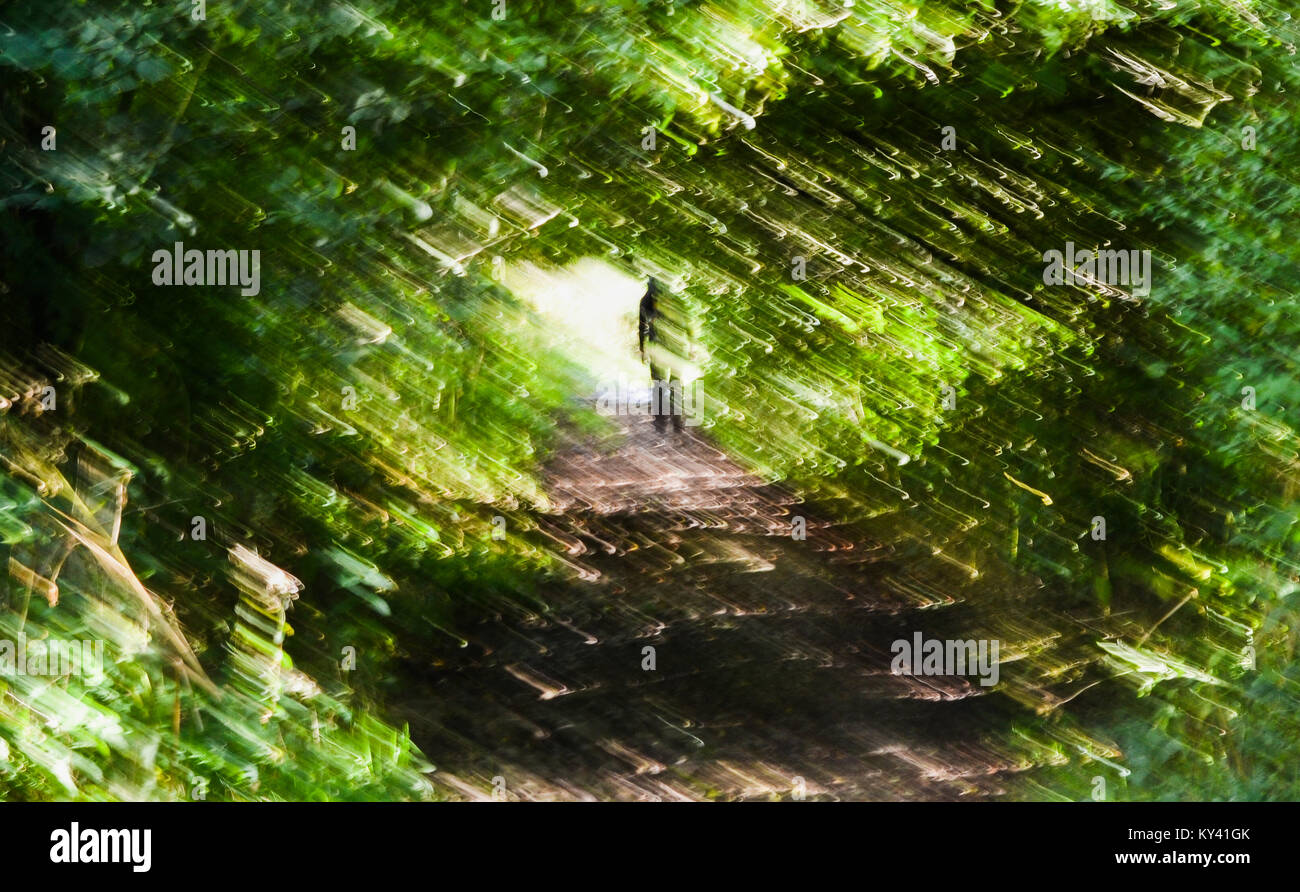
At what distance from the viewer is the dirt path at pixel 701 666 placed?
3.45m

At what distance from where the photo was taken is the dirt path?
11.3 ft

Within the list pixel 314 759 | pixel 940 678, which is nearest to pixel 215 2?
pixel 314 759

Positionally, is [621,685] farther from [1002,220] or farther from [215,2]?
[215,2]

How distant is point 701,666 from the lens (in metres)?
3.51

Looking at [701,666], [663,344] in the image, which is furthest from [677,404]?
[701,666]

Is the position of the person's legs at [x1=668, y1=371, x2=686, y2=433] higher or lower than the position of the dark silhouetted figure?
lower

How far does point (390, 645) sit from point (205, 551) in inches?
24.5

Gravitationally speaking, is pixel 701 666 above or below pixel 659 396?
below

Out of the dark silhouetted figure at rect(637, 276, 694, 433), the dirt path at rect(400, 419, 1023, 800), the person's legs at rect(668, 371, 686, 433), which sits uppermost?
the dark silhouetted figure at rect(637, 276, 694, 433)

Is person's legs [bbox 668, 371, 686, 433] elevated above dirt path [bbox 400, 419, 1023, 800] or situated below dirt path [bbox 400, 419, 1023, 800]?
above

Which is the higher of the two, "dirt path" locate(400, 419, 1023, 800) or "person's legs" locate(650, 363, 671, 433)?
"person's legs" locate(650, 363, 671, 433)

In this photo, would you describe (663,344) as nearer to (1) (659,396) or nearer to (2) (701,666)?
(1) (659,396)

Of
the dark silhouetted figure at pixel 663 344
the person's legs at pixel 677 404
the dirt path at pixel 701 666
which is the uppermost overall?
the dark silhouetted figure at pixel 663 344

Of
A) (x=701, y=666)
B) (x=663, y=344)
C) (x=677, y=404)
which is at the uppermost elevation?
(x=663, y=344)
